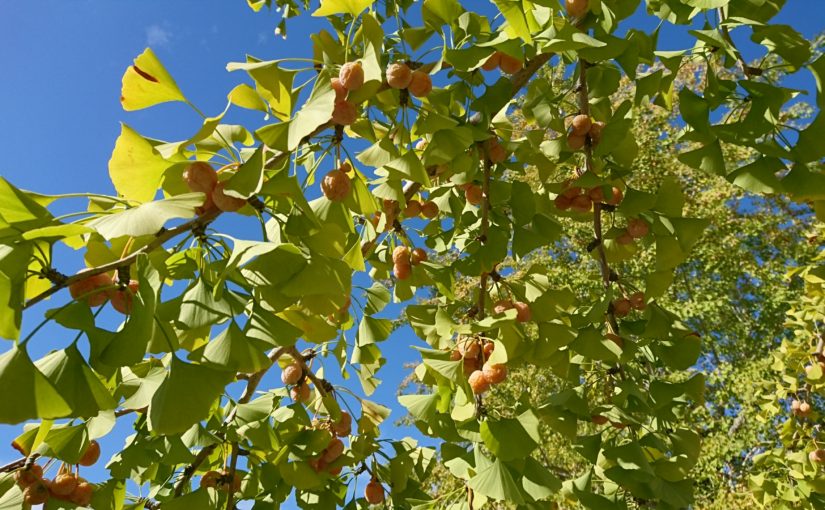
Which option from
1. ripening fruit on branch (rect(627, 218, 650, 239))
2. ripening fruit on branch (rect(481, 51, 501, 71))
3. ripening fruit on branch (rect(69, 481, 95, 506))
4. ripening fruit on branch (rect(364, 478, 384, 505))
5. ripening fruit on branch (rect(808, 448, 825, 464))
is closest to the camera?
ripening fruit on branch (rect(481, 51, 501, 71))

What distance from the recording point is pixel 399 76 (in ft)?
3.03

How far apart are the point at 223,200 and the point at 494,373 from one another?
0.52 meters

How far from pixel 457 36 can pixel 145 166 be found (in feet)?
1.91

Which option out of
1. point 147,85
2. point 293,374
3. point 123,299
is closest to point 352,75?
point 147,85

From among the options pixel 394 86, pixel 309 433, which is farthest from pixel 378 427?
pixel 394 86

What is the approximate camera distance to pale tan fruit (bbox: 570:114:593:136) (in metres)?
1.21

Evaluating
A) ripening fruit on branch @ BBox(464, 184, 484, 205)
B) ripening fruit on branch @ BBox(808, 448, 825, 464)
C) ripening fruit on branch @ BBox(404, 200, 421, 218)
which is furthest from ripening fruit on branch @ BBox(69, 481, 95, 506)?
ripening fruit on branch @ BBox(808, 448, 825, 464)

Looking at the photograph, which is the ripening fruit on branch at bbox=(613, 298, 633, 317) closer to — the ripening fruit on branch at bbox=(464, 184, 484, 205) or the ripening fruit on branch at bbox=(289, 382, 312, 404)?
the ripening fruit on branch at bbox=(464, 184, 484, 205)

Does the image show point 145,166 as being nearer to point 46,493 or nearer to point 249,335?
point 249,335

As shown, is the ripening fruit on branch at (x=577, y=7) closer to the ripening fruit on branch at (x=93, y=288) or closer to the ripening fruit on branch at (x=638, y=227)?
the ripening fruit on branch at (x=638, y=227)

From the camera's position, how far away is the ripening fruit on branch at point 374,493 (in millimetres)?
1453

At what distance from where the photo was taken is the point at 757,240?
7.83 m

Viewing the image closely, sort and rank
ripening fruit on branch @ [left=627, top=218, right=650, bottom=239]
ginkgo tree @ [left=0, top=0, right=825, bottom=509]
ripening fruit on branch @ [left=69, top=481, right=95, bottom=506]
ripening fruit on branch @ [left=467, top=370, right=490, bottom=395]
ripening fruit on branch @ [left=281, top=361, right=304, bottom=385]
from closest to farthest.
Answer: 1. ginkgo tree @ [left=0, top=0, right=825, bottom=509]
2. ripening fruit on branch @ [left=467, top=370, right=490, bottom=395]
3. ripening fruit on branch @ [left=69, top=481, right=95, bottom=506]
4. ripening fruit on branch @ [left=627, top=218, right=650, bottom=239]
5. ripening fruit on branch @ [left=281, top=361, right=304, bottom=385]

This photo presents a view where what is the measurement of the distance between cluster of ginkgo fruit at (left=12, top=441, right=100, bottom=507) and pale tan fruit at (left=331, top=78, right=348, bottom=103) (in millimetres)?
886
